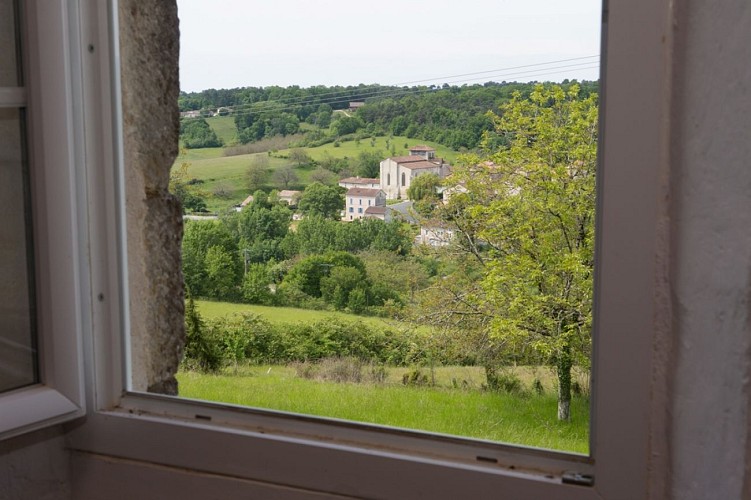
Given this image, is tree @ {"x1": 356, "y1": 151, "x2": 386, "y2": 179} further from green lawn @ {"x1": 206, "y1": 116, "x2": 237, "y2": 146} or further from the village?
green lawn @ {"x1": 206, "y1": 116, "x2": 237, "y2": 146}

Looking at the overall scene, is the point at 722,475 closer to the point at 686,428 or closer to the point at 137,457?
the point at 686,428

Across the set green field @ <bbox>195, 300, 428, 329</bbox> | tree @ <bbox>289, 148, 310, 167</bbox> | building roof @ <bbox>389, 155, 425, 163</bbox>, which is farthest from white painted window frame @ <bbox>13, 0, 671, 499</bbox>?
green field @ <bbox>195, 300, 428, 329</bbox>

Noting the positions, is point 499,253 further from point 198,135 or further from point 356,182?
point 198,135

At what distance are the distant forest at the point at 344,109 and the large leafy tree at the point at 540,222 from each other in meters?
0.28

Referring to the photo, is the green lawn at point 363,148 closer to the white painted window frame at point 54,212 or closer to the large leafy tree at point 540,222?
the large leafy tree at point 540,222

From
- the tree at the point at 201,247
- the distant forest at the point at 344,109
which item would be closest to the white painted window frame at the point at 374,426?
the distant forest at the point at 344,109

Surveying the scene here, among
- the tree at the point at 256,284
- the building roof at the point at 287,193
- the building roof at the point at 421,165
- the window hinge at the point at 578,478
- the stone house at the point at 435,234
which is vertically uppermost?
the building roof at the point at 421,165

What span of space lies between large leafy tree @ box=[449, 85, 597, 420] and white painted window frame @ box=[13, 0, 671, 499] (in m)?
3.74

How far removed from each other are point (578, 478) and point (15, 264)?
649 mm

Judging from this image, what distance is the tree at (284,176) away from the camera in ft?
14.0

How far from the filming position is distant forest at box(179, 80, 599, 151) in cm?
395

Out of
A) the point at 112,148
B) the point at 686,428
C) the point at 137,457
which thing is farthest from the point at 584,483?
the point at 112,148

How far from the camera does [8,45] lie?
0.81 m

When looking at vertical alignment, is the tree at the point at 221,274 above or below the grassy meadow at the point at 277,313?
above
